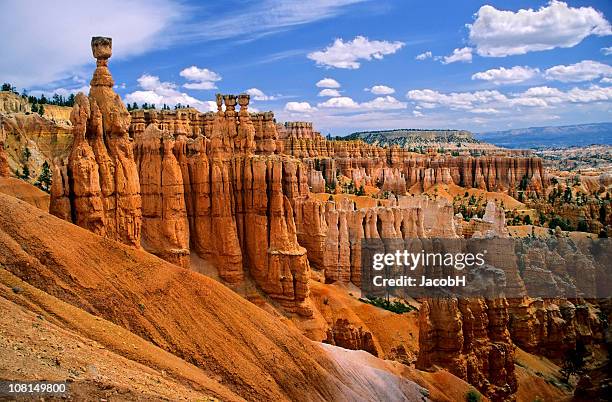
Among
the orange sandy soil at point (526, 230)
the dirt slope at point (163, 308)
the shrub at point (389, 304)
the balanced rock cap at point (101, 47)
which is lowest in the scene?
the shrub at point (389, 304)

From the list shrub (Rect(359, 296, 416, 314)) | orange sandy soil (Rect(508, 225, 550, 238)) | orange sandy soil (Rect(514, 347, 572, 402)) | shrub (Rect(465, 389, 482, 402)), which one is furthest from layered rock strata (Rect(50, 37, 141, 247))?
orange sandy soil (Rect(508, 225, 550, 238))

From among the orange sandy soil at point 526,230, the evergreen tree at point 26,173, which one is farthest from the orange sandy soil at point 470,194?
the evergreen tree at point 26,173

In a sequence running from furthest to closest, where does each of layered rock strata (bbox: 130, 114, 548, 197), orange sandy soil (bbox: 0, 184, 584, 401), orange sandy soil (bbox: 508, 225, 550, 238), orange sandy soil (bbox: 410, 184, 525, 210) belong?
layered rock strata (bbox: 130, 114, 548, 197) → orange sandy soil (bbox: 410, 184, 525, 210) → orange sandy soil (bbox: 508, 225, 550, 238) → orange sandy soil (bbox: 0, 184, 584, 401)

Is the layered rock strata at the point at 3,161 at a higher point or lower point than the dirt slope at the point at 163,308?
higher

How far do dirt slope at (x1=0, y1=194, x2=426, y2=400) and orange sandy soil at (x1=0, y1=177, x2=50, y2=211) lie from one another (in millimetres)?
7950

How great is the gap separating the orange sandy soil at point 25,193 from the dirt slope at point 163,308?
7.95m

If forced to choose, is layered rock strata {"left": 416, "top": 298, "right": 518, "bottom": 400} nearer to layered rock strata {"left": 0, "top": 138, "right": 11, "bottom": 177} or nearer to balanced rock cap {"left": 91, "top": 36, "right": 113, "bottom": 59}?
balanced rock cap {"left": 91, "top": 36, "right": 113, "bottom": 59}

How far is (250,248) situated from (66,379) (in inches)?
834

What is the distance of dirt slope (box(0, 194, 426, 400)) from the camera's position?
59.7ft

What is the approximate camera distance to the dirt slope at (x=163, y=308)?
18.2 m

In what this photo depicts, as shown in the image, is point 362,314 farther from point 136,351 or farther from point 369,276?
point 136,351

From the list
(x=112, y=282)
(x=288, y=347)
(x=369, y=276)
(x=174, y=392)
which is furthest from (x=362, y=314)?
(x=174, y=392)

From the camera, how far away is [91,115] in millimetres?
24734

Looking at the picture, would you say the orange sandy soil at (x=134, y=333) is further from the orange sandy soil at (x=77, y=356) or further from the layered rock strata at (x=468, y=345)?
the layered rock strata at (x=468, y=345)
